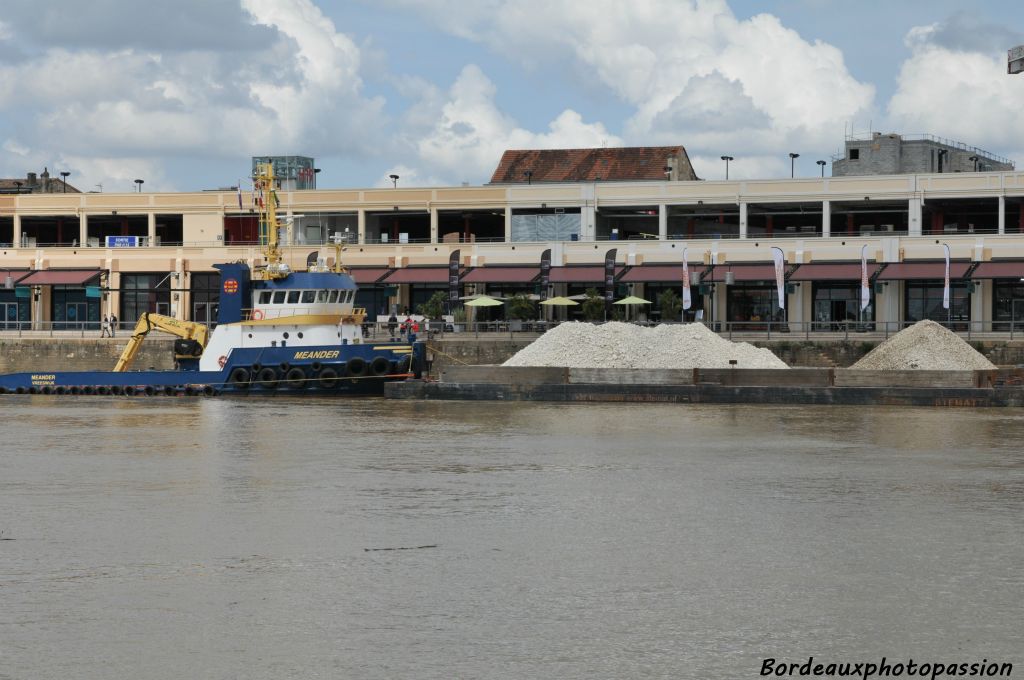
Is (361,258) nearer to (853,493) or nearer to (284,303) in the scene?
(284,303)

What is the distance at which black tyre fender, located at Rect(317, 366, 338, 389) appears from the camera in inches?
1948

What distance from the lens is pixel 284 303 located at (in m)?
50.9

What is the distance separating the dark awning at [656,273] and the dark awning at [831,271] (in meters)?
5.46

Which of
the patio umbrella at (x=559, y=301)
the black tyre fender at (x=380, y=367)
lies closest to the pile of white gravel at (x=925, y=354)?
the black tyre fender at (x=380, y=367)

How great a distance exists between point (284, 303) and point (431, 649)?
39.8m

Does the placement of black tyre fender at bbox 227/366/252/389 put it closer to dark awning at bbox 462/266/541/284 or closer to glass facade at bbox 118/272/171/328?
dark awning at bbox 462/266/541/284

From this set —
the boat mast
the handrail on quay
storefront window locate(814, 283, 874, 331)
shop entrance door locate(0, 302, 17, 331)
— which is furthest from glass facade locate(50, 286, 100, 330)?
storefront window locate(814, 283, 874, 331)

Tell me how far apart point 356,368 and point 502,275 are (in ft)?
94.0

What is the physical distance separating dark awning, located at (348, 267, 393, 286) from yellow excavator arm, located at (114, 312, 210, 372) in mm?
25251

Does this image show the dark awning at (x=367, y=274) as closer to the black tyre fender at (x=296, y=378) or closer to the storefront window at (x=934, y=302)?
the storefront window at (x=934, y=302)

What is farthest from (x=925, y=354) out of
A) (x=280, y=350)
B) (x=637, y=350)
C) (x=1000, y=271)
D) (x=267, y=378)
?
(x=267, y=378)

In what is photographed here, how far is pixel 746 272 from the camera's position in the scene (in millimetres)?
74438

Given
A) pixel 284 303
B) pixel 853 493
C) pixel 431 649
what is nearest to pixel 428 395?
pixel 284 303

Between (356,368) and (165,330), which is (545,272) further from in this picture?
(356,368)
